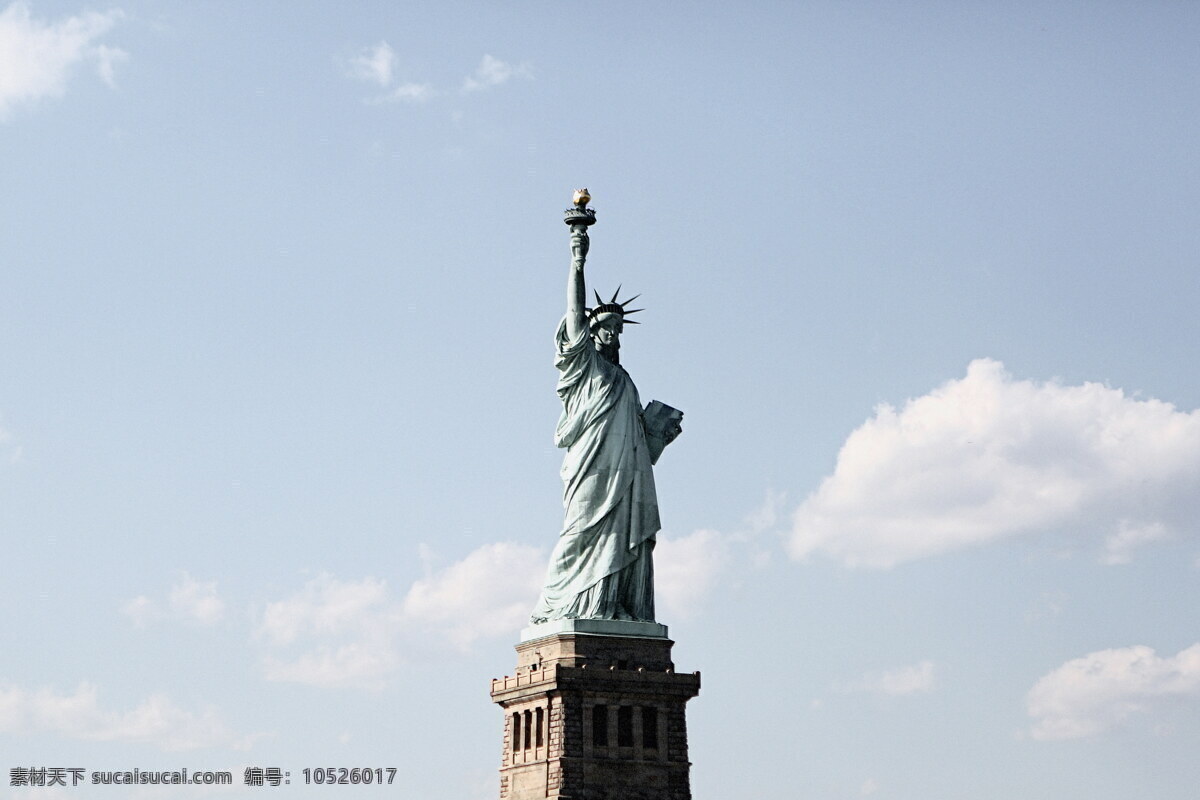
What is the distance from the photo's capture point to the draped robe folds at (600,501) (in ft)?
241

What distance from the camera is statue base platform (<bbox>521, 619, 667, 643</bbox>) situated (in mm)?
72375

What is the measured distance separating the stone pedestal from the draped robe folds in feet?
3.95

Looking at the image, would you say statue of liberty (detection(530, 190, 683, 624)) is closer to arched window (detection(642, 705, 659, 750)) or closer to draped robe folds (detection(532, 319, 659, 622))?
draped robe folds (detection(532, 319, 659, 622))

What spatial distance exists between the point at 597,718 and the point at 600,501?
27.9 feet

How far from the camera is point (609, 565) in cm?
7338

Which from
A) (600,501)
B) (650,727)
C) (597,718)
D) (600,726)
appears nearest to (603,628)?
(597,718)

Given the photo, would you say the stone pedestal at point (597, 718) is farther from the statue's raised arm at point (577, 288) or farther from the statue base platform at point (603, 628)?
the statue's raised arm at point (577, 288)

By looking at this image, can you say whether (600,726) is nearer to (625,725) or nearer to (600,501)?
(625,725)

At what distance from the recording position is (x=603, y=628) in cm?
7244

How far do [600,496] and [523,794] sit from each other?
1181 cm

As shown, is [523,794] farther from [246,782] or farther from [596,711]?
[246,782]

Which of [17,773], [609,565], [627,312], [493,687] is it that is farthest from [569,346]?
[17,773]

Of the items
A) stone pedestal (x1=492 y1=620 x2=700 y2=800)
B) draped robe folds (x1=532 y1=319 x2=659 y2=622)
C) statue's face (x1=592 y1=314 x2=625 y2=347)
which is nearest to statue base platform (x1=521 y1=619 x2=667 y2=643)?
stone pedestal (x1=492 y1=620 x2=700 y2=800)

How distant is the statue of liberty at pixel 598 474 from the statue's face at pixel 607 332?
4 centimetres
